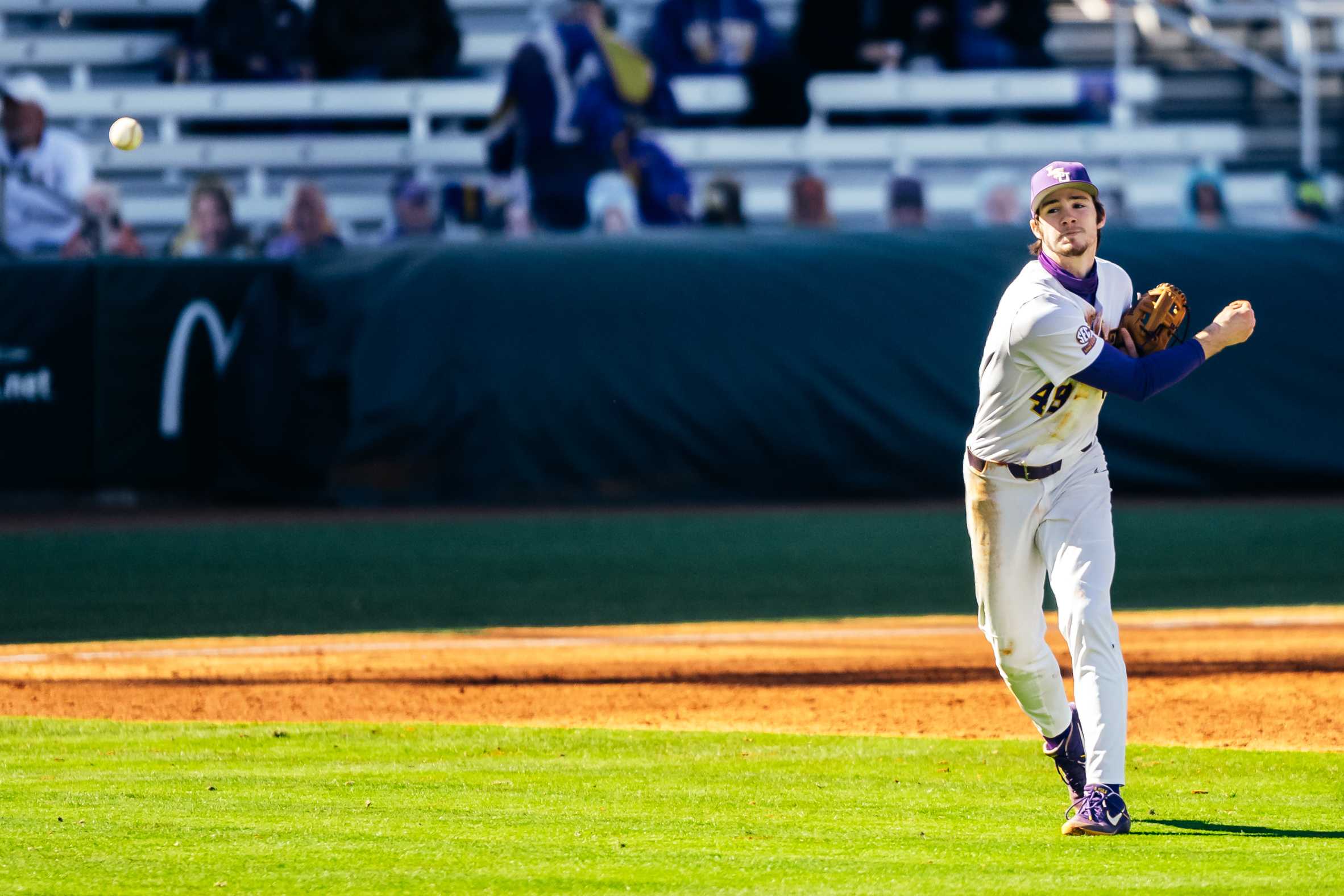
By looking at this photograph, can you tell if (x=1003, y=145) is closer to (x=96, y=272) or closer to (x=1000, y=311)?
(x=96, y=272)

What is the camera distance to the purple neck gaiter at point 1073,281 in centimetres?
491

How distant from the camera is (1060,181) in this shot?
15.8ft

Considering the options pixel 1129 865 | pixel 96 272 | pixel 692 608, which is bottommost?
pixel 692 608

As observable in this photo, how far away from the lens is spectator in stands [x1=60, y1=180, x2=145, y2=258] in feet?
44.4

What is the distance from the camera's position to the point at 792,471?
492 inches

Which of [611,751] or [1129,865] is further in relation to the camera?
[611,751]

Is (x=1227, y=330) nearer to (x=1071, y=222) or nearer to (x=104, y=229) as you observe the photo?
(x=1071, y=222)

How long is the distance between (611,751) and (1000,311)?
82.8 inches

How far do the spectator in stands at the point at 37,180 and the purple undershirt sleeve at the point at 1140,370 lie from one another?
10.8 metres

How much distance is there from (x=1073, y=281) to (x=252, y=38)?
13152 mm

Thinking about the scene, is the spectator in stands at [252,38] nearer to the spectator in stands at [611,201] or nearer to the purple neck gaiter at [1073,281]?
the spectator in stands at [611,201]

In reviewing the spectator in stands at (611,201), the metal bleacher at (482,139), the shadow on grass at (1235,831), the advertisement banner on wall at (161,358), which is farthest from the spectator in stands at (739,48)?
the shadow on grass at (1235,831)

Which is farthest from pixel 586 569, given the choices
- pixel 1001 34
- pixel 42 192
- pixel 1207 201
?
pixel 1001 34

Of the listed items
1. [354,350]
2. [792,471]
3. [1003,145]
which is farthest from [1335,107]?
[354,350]
